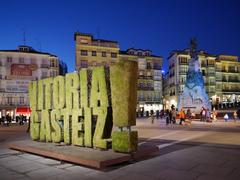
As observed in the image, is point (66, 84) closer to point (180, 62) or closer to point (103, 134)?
point (103, 134)

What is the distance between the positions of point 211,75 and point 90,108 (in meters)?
74.8

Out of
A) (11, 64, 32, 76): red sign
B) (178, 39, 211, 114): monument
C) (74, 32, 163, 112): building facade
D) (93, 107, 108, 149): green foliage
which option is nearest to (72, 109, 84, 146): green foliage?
(93, 107, 108, 149): green foliage

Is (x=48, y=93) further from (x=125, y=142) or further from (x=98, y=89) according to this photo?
(x=125, y=142)

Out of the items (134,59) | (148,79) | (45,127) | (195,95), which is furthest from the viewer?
(148,79)

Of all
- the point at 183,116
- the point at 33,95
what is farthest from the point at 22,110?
the point at 33,95

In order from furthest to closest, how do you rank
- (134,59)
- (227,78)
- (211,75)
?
1. (227,78)
2. (211,75)
3. (134,59)

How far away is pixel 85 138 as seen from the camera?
35.7ft

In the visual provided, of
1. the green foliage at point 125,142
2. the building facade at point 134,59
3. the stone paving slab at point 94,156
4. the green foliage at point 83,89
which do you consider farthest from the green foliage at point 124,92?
the building facade at point 134,59

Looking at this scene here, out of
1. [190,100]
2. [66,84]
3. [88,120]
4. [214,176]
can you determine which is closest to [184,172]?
[214,176]

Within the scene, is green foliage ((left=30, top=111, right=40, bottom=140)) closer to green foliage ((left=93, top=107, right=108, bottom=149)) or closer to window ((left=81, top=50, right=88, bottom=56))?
green foliage ((left=93, top=107, right=108, bottom=149))

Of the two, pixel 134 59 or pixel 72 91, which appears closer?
pixel 72 91

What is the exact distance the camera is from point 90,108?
10.8 m

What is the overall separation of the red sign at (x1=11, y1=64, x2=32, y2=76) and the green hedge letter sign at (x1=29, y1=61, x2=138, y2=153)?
49461 mm

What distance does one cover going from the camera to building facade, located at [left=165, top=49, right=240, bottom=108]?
76000 mm
